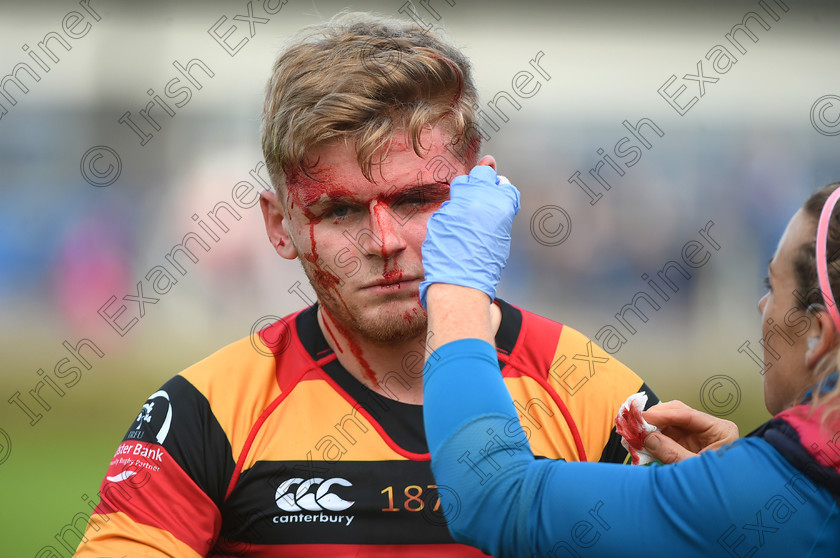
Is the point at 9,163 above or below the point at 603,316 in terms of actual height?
below

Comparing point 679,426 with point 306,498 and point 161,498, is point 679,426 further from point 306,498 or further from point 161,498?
point 161,498

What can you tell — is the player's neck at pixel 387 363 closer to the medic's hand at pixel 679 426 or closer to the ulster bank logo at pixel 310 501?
the ulster bank logo at pixel 310 501

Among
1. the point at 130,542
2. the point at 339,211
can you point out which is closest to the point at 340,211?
the point at 339,211

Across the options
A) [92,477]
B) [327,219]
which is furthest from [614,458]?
[92,477]

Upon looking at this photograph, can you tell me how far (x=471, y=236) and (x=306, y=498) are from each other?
82cm

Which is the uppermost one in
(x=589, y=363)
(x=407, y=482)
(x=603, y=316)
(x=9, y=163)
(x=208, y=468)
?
(x=589, y=363)

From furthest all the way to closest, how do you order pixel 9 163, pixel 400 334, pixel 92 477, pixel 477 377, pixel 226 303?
pixel 9 163 → pixel 226 303 → pixel 92 477 → pixel 400 334 → pixel 477 377

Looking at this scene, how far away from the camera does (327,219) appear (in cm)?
210

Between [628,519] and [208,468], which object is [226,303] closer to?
[208,468]

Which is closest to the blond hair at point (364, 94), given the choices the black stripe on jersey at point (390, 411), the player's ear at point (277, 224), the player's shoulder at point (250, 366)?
the player's ear at point (277, 224)

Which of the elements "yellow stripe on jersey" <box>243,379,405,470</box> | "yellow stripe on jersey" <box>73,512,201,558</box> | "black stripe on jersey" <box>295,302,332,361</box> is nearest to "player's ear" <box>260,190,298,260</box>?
"black stripe on jersey" <box>295,302,332,361</box>

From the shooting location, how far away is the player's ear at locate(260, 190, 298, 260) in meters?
2.27

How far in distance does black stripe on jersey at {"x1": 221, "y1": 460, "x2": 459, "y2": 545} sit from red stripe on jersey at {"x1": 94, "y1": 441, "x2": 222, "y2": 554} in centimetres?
8

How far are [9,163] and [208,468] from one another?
10.7 m
